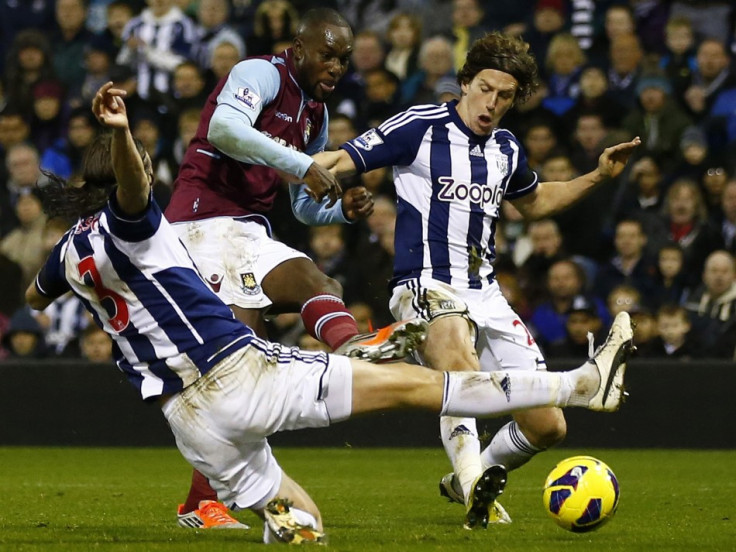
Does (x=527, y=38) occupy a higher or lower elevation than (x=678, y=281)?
higher

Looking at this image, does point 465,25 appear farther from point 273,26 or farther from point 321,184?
point 321,184

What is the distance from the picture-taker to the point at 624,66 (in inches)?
542

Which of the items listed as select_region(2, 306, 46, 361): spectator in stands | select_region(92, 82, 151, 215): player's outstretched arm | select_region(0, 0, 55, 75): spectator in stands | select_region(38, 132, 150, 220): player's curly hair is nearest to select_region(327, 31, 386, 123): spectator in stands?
select_region(2, 306, 46, 361): spectator in stands

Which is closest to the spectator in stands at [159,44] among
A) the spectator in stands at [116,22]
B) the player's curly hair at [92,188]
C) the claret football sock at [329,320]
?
the spectator in stands at [116,22]

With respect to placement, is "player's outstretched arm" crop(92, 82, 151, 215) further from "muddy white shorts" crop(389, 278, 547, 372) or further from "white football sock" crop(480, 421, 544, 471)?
"white football sock" crop(480, 421, 544, 471)

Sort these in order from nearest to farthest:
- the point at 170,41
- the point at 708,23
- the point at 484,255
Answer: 1. the point at 484,255
2. the point at 708,23
3. the point at 170,41

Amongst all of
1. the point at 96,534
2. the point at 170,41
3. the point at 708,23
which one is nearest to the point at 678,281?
the point at 708,23

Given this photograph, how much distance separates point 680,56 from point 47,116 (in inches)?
261

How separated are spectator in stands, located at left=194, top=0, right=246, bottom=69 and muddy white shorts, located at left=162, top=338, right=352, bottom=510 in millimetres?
9761

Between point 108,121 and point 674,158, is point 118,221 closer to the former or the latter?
point 108,121

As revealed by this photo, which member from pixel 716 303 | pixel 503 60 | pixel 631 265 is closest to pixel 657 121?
pixel 631 265

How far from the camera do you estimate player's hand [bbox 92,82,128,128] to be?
5223mm

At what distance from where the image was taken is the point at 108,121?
5.22 metres

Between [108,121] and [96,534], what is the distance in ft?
7.01
